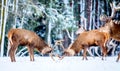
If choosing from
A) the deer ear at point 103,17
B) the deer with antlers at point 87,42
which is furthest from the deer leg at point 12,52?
the deer ear at point 103,17

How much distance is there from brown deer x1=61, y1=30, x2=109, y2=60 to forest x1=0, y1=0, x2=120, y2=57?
3 cm

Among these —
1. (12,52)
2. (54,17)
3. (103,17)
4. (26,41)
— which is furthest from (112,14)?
(12,52)

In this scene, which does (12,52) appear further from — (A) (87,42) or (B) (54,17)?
(A) (87,42)

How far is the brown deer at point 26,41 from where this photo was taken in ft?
5.92

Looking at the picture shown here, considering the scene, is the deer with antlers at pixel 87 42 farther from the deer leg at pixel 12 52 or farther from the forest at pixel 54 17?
the deer leg at pixel 12 52

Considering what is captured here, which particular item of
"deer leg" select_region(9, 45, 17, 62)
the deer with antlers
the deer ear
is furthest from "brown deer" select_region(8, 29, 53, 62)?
the deer ear

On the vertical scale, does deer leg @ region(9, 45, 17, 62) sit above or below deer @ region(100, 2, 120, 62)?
below

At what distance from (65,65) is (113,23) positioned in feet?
1.67

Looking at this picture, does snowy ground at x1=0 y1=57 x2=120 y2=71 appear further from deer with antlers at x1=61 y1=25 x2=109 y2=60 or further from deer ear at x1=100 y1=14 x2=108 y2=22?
deer ear at x1=100 y1=14 x2=108 y2=22

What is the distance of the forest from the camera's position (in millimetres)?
1836

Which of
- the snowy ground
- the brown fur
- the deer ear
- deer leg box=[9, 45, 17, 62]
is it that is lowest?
the snowy ground

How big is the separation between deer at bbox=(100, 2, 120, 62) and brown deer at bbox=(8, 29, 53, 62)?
1.60 ft

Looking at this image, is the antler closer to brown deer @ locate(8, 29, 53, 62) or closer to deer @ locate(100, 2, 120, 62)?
deer @ locate(100, 2, 120, 62)

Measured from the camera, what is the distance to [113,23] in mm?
1888
